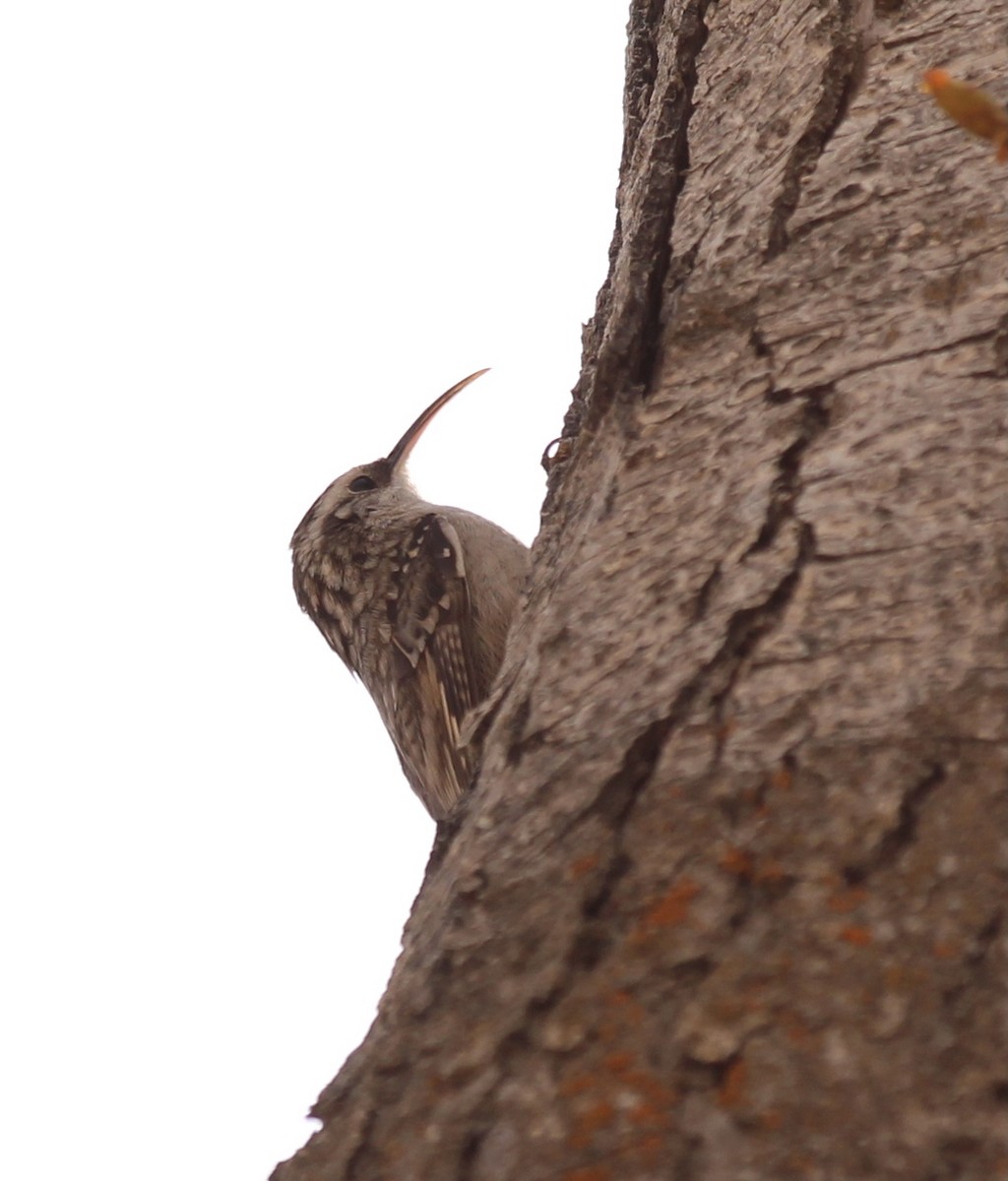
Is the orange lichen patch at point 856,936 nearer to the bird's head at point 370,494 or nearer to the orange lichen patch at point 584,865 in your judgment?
the orange lichen patch at point 584,865

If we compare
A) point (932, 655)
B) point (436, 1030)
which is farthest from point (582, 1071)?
point (932, 655)

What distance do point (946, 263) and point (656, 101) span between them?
0.83m

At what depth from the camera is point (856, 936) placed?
929 mm

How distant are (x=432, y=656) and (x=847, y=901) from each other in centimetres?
284

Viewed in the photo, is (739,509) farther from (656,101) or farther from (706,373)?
(656,101)

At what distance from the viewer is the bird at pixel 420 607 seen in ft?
12.2

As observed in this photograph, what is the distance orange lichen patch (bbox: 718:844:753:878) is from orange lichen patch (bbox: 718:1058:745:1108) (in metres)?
0.15

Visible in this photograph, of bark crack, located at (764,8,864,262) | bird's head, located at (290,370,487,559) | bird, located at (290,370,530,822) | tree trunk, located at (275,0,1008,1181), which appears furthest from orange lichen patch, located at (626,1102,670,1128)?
bird's head, located at (290,370,487,559)

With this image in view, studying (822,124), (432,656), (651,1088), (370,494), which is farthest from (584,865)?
(370,494)

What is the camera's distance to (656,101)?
6.93ft

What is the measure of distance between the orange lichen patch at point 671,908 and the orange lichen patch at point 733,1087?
0.12 meters

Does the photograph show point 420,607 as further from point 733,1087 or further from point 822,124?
point 733,1087

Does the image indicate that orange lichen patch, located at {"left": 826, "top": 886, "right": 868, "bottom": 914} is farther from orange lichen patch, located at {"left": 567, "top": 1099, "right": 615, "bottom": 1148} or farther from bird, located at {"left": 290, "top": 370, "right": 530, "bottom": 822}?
A: bird, located at {"left": 290, "top": 370, "right": 530, "bottom": 822}

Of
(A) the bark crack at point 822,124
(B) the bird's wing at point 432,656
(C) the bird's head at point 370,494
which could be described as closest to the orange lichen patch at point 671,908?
(A) the bark crack at point 822,124
